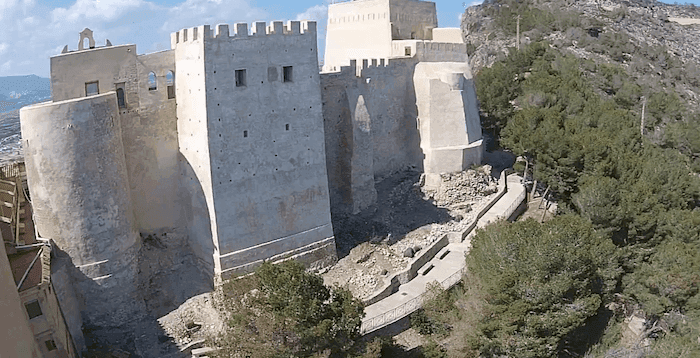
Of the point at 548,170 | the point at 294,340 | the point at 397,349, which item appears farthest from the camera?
the point at 548,170

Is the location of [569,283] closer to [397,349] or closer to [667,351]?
[667,351]

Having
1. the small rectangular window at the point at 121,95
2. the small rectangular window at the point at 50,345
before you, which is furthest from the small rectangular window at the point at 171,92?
the small rectangular window at the point at 50,345

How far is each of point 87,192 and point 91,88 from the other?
3730mm

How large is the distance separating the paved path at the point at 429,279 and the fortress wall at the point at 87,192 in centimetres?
840

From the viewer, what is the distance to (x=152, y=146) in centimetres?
1980

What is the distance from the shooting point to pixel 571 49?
5566 cm

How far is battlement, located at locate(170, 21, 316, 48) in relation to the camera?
18375 millimetres

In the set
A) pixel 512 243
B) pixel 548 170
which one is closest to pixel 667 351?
pixel 512 243

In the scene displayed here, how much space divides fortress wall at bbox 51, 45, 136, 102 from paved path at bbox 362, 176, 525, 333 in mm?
11784

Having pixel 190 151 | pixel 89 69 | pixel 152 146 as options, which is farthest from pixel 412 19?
pixel 89 69

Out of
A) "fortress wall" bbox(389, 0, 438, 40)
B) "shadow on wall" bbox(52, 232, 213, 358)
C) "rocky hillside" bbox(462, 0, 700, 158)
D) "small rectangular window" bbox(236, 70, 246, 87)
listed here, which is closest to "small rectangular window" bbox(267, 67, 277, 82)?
"small rectangular window" bbox(236, 70, 246, 87)

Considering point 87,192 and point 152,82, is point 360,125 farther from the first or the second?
point 87,192

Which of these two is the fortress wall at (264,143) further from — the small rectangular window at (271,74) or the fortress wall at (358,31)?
the fortress wall at (358,31)

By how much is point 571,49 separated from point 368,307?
150 feet
